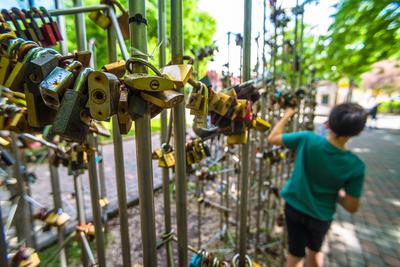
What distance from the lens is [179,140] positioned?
28.1 inches

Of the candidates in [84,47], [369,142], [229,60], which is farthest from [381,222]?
[369,142]

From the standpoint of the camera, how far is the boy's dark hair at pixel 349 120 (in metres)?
1.49

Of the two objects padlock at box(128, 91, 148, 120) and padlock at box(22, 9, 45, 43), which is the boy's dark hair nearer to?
padlock at box(128, 91, 148, 120)

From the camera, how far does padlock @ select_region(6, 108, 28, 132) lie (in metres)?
0.69

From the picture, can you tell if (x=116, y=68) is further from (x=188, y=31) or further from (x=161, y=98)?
(x=188, y=31)

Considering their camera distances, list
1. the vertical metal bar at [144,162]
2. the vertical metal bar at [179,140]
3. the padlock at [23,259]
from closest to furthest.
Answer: the vertical metal bar at [144,162] → the vertical metal bar at [179,140] → the padlock at [23,259]

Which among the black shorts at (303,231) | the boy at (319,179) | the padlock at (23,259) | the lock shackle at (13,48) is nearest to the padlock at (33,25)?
the lock shackle at (13,48)

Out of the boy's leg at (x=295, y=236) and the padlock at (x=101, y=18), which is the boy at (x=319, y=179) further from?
the padlock at (x=101, y=18)

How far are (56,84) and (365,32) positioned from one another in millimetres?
1811

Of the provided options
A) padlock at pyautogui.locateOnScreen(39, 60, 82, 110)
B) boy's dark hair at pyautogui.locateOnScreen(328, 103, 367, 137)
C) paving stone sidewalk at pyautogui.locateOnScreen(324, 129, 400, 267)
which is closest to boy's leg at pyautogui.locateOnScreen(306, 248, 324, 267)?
paving stone sidewalk at pyautogui.locateOnScreen(324, 129, 400, 267)

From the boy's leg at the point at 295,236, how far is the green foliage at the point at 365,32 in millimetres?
1261

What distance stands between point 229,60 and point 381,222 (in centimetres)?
309

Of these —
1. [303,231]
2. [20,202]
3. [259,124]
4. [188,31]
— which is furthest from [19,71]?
[188,31]

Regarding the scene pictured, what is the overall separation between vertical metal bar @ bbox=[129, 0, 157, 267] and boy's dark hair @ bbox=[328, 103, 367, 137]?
4.56 feet
